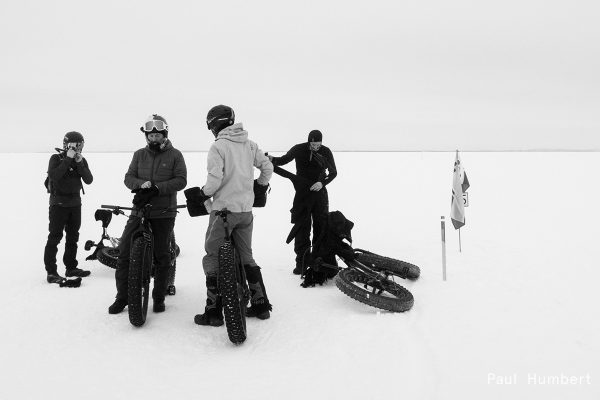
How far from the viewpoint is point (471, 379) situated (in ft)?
12.9

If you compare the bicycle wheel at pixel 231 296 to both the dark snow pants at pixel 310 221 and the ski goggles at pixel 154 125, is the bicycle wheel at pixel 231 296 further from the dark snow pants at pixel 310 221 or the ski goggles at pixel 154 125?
the dark snow pants at pixel 310 221

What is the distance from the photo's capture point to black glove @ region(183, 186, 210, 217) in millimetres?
4895

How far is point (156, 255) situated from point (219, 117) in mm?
1981

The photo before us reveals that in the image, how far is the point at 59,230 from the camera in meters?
6.78

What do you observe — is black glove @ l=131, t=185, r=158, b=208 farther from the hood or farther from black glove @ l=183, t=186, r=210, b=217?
the hood

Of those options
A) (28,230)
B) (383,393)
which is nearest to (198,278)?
(383,393)

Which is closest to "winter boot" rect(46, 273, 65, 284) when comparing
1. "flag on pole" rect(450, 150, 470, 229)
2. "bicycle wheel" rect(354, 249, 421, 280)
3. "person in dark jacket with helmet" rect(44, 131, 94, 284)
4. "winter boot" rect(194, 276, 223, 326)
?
"person in dark jacket with helmet" rect(44, 131, 94, 284)

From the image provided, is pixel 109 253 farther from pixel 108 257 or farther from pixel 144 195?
pixel 144 195

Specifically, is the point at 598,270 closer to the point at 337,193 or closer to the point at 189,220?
the point at 189,220

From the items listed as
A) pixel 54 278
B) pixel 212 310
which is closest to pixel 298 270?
pixel 212 310

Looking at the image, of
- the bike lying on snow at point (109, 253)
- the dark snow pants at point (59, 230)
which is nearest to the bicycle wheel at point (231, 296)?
the bike lying on snow at point (109, 253)

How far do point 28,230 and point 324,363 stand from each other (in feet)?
35.2

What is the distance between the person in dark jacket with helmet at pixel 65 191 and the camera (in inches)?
254

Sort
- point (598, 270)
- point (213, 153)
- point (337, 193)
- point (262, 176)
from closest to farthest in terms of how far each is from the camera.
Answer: point (213, 153) → point (262, 176) → point (598, 270) → point (337, 193)
